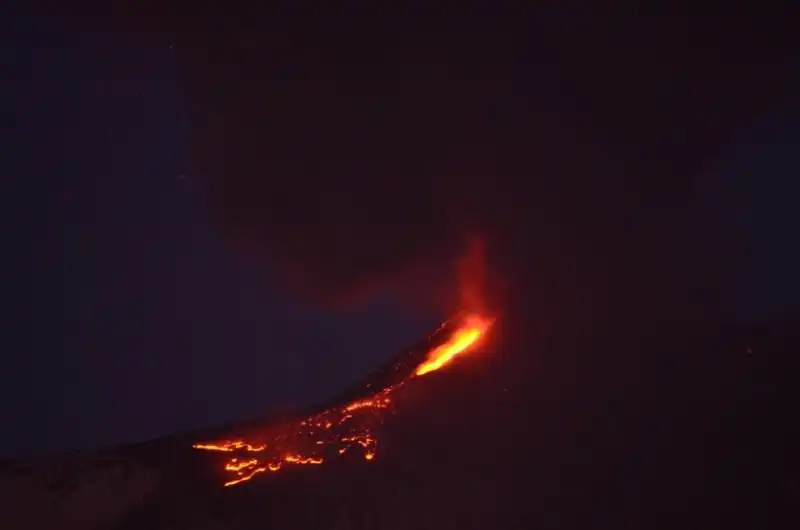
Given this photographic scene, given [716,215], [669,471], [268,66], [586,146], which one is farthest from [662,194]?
[268,66]

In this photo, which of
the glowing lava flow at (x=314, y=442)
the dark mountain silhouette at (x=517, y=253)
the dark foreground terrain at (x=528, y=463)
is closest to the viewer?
the dark foreground terrain at (x=528, y=463)

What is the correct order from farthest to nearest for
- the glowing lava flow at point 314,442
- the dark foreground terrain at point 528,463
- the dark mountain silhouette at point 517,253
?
the glowing lava flow at point 314,442 → the dark mountain silhouette at point 517,253 → the dark foreground terrain at point 528,463

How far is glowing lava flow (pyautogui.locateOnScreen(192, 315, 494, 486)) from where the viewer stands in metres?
3.53

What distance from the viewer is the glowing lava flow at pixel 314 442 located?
3.53 meters

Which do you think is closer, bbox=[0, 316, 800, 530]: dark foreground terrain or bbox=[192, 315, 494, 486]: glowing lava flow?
bbox=[0, 316, 800, 530]: dark foreground terrain

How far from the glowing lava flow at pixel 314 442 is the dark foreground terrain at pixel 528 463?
81mm

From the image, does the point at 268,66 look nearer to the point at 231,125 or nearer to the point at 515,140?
the point at 231,125

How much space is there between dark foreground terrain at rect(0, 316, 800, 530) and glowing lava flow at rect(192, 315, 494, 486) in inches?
3.2

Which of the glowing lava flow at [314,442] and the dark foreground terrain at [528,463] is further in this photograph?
the glowing lava flow at [314,442]

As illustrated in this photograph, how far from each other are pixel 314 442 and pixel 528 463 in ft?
5.06

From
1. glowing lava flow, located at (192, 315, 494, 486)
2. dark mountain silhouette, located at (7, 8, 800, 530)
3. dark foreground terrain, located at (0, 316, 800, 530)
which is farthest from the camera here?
glowing lava flow, located at (192, 315, 494, 486)

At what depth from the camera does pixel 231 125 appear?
195 inches

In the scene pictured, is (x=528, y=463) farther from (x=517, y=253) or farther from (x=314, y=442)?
(x=517, y=253)

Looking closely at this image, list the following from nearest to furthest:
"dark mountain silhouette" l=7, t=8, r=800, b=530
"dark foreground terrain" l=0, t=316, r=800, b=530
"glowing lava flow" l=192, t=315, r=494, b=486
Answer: "dark foreground terrain" l=0, t=316, r=800, b=530 → "dark mountain silhouette" l=7, t=8, r=800, b=530 → "glowing lava flow" l=192, t=315, r=494, b=486
